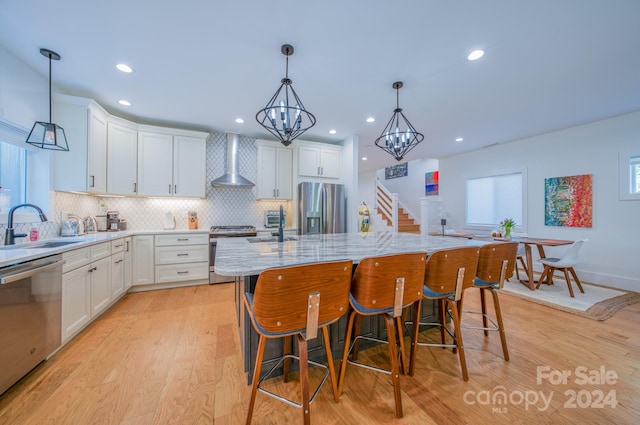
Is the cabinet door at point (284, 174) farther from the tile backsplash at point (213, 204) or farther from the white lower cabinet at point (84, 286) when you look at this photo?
the white lower cabinet at point (84, 286)

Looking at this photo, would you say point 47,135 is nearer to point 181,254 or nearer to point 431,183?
point 181,254

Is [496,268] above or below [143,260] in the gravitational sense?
above

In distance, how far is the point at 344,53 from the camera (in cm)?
218

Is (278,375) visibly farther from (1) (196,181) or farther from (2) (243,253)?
(1) (196,181)

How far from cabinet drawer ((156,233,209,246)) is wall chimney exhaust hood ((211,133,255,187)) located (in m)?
0.91

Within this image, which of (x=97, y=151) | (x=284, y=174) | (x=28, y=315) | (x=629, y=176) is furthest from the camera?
(x=284, y=174)

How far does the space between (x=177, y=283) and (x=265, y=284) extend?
11.3 feet

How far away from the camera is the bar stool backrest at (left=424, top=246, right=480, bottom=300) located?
5.39 ft

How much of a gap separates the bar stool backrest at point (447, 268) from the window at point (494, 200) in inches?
172

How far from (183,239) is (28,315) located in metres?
2.08

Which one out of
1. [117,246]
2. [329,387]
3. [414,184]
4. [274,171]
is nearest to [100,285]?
[117,246]

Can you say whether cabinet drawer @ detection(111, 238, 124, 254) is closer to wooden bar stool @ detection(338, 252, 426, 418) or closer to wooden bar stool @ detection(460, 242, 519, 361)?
wooden bar stool @ detection(338, 252, 426, 418)

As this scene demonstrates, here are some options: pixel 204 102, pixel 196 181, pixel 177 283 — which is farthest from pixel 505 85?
pixel 177 283

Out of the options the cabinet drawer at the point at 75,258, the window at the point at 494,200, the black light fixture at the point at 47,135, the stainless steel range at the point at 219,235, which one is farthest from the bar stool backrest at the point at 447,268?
the window at the point at 494,200
